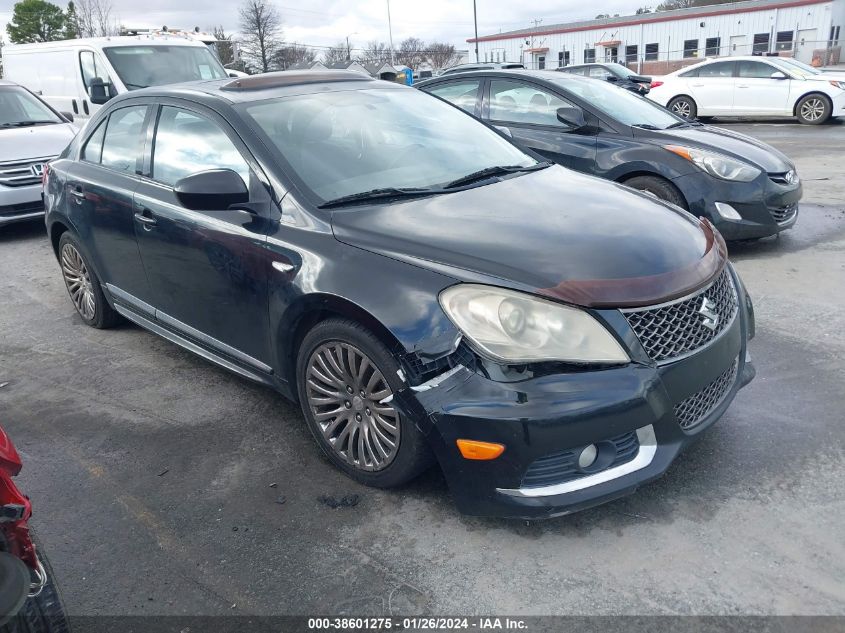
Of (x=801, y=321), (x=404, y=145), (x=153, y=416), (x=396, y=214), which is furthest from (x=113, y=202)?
(x=801, y=321)

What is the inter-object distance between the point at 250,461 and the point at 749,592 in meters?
2.17

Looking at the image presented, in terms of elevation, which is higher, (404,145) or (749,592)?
(404,145)

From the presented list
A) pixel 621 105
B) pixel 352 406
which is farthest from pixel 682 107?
pixel 352 406

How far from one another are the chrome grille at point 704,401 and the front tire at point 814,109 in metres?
14.5

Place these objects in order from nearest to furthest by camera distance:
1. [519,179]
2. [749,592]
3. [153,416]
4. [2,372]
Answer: [749,592] < [519,179] < [153,416] < [2,372]

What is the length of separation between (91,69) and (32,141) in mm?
3346

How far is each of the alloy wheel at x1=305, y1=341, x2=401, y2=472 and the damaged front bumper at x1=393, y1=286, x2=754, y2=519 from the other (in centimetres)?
20

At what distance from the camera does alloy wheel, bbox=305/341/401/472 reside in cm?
289

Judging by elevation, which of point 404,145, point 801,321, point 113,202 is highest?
point 404,145

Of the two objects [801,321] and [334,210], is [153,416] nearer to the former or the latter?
[334,210]

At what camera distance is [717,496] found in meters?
2.89

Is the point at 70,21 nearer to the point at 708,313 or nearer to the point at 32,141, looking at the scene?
the point at 32,141

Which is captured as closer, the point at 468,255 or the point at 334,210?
the point at 468,255

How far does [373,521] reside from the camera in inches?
114
